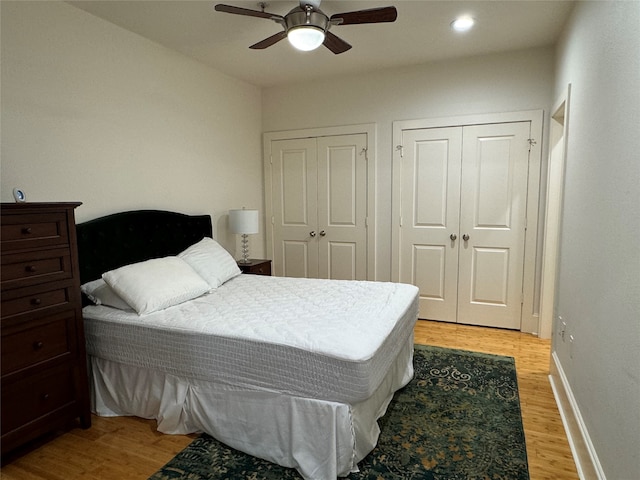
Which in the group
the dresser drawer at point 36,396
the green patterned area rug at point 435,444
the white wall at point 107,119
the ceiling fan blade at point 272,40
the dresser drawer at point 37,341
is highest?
the ceiling fan blade at point 272,40

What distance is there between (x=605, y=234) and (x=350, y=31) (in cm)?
233

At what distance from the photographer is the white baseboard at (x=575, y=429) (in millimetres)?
1748

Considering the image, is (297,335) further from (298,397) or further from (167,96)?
(167,96)

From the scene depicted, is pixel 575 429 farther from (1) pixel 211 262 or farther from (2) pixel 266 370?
(1) pixel 211 262

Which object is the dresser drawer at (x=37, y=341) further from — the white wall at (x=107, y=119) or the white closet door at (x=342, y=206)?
the white closet door at (x=342, y=206)

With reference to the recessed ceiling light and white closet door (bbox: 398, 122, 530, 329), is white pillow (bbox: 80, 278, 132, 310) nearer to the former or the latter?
white closet door (bbox: 398, 122, 530, 329)

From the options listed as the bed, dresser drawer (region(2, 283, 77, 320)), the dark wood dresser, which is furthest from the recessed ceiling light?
dresser drawer (region(2, 283, 77, 320))

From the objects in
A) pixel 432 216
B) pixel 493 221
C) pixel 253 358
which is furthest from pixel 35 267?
pixel 493 221

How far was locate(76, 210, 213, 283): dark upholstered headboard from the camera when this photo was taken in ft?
8.77

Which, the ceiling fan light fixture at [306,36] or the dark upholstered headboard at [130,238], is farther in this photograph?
the dark upholstered headboard at [130,238]

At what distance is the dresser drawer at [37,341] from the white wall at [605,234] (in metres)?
2.56

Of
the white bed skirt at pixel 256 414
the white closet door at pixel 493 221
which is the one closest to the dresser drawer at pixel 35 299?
the white bed skirt at pixel 256 414

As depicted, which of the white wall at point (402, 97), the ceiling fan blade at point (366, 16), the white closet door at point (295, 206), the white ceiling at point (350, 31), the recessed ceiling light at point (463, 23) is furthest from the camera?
the white closet door at point (295, 206)

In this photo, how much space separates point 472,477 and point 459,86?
3.33 m
